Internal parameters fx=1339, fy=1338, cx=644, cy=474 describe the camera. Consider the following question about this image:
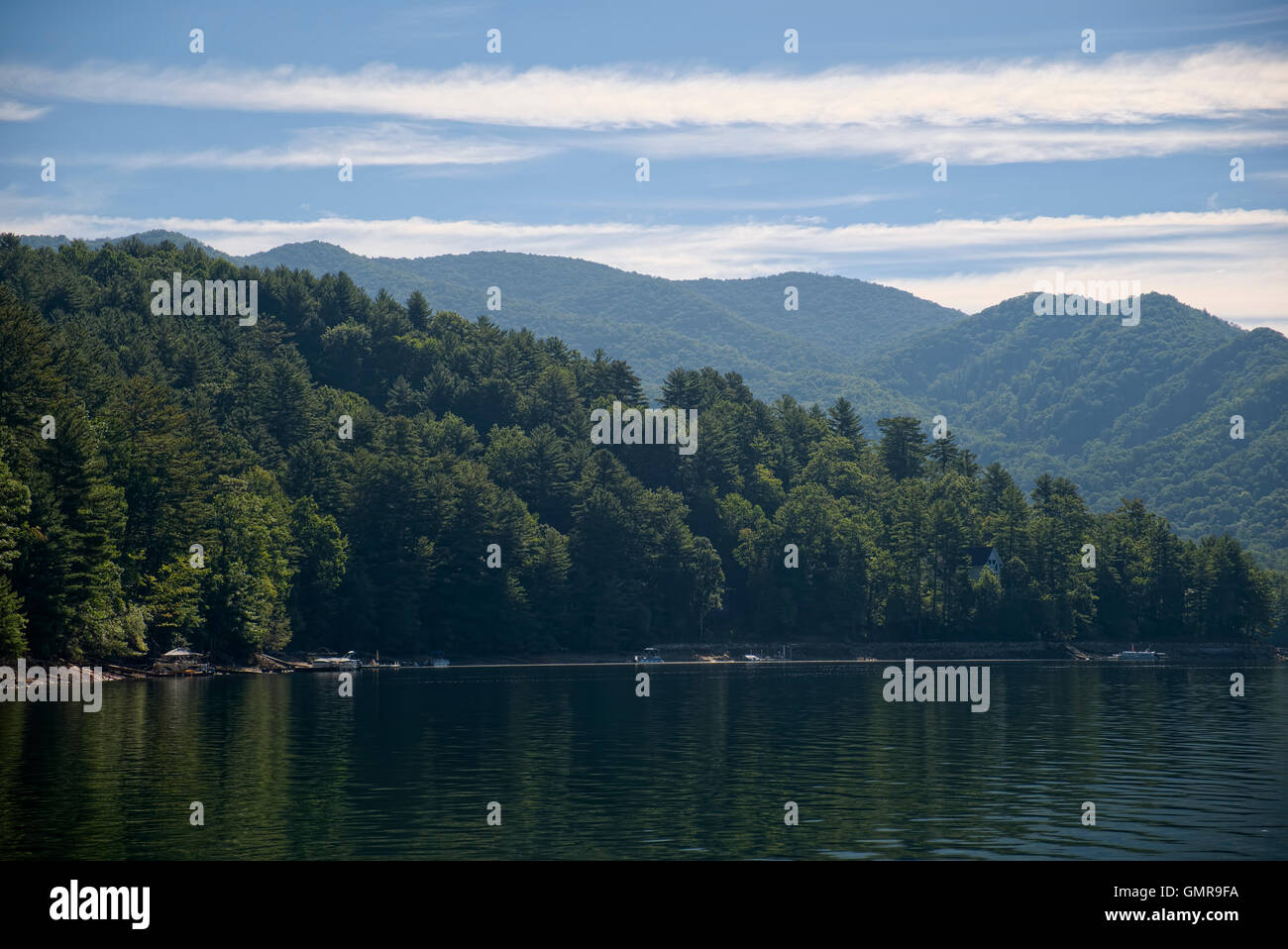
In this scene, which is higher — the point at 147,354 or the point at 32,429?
the point at 147,354

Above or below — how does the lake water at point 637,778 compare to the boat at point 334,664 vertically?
above

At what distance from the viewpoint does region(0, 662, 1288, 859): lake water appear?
133 feet

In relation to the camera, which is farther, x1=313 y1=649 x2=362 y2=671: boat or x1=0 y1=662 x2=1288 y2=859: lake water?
x1=313 y1=649 x2=362 y2=671: boat

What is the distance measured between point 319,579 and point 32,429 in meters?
51.5

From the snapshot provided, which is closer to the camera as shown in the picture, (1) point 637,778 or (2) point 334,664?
(1) point 637,778

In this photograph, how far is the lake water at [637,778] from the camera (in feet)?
133

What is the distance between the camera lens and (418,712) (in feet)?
295

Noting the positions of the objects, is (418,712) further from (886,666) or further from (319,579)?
(886,666)

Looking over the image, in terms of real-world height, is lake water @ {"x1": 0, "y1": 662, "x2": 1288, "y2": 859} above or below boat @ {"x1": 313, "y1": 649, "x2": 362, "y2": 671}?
above

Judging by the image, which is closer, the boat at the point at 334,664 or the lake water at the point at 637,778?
the lake water at the point at 637,778

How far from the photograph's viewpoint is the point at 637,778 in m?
56.2
